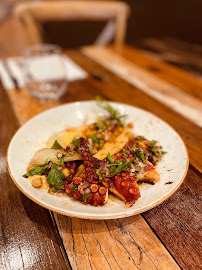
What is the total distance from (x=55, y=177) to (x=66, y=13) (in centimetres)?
320

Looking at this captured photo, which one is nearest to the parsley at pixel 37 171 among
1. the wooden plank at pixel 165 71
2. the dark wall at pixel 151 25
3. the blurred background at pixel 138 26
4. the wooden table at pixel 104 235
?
the wooden table at pixel 104 235

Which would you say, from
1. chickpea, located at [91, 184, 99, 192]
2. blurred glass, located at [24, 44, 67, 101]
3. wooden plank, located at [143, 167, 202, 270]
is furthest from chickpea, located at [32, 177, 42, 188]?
blurred glass, located at [24, 44, 67, 101]

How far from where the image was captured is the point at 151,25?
5848mm

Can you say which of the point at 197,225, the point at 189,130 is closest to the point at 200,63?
the point at 189,130

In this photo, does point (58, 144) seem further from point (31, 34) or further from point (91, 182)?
point (31, 34)

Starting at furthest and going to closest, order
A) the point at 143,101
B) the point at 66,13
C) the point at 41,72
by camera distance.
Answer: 1. the point at 66,13
2. the point at 41,72
3. the point at 143,101

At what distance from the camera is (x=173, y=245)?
0.93 meters

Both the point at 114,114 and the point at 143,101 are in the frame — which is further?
the point at 143,101

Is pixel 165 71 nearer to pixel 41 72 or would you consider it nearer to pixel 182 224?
pixel 41 72

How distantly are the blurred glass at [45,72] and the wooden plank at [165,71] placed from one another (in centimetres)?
100

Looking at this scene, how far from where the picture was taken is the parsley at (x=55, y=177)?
1.03 metres

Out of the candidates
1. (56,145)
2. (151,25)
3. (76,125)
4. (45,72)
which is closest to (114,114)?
(76,125)

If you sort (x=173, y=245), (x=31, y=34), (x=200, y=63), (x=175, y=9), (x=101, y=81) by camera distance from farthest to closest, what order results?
(x=175, y=9) < (x=31, y=34) < (x=200, y=63) < (x=101, y=81) < (x=173, y=245)

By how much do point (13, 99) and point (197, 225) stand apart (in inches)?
63.7
